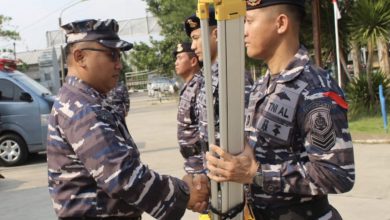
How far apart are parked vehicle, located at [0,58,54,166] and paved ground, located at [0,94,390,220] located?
360 mm

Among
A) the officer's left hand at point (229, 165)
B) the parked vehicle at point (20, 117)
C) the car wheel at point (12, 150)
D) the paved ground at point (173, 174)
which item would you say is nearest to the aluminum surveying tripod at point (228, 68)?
the officer's left hand at point (229, 165)

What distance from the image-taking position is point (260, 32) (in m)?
2.02

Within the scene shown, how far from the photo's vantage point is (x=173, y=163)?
859 centimetres

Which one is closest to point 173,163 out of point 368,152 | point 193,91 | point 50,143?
point 368,152

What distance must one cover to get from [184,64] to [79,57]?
2.43 metres

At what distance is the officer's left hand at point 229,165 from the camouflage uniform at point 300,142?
189mm

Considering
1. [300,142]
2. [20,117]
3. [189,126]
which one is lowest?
[20,117]

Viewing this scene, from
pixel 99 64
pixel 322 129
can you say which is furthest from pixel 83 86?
pixel 322 129

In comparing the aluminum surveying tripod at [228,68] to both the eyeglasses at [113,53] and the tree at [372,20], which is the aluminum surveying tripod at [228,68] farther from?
the tree at [372,20]

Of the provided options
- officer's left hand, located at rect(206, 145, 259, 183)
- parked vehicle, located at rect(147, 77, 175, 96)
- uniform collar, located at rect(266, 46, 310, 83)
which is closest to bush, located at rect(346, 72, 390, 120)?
uniform collar, located at rect(266, 46, 310, 83)

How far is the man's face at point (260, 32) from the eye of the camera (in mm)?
1983

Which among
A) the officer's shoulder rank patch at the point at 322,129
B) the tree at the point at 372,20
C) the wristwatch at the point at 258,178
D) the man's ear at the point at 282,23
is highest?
the tree at the point at 372,20

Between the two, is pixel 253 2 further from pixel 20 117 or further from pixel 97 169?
pixel 20 117

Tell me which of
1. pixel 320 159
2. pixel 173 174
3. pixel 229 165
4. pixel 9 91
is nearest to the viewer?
pixel 229 165
